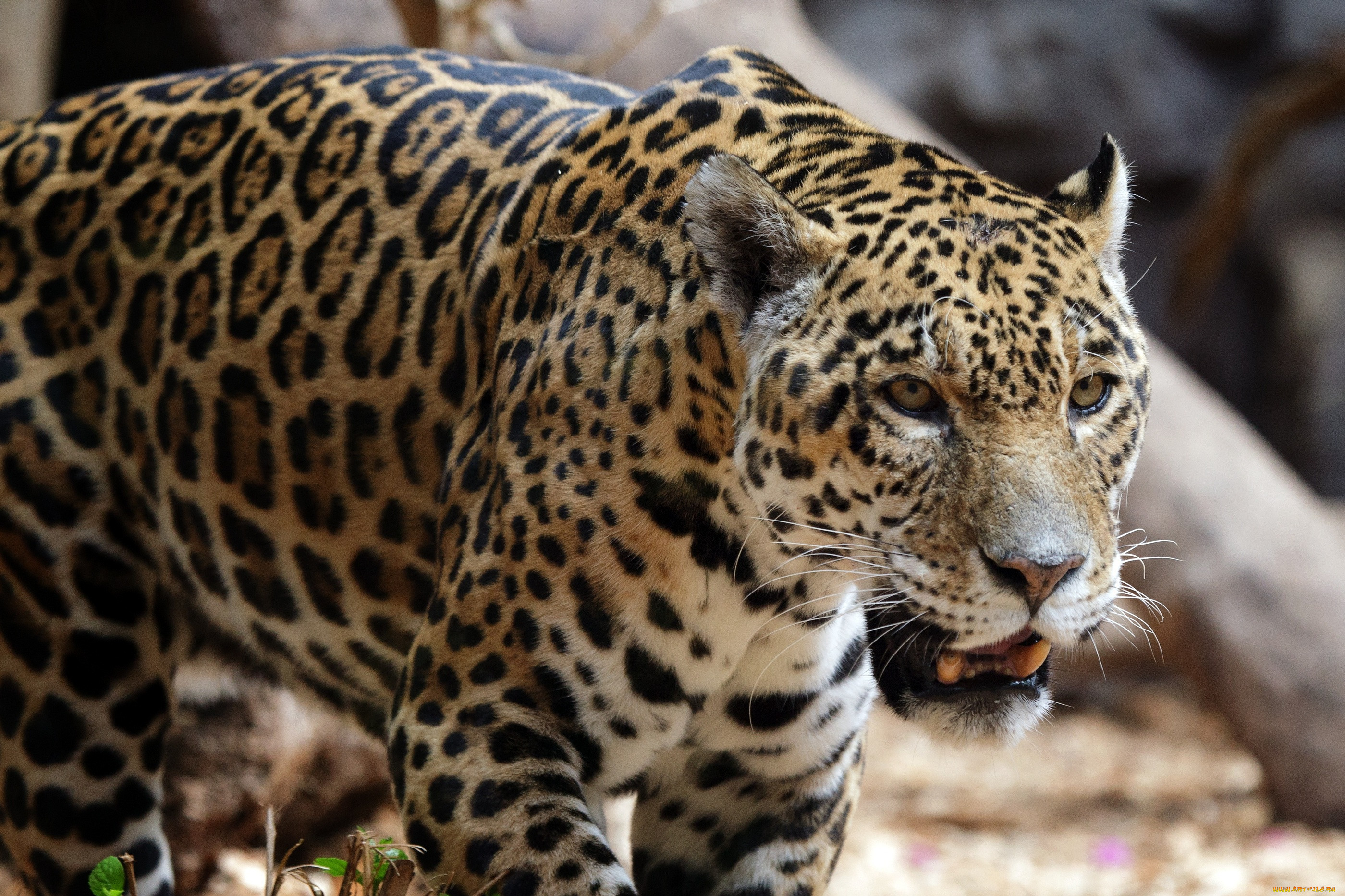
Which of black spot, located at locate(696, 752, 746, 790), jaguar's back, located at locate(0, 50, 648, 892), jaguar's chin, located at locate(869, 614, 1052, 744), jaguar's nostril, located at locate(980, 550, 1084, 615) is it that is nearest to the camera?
jaguar's nostril, located at locate(980, 550, 1084, 615)

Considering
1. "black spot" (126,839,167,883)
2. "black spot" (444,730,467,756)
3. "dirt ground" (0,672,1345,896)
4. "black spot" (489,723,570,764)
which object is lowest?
"dirt ground" (0,672,1345,896)

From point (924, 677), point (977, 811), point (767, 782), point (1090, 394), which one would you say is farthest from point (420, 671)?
point (977, 811)

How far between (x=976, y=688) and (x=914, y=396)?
2.25 feet

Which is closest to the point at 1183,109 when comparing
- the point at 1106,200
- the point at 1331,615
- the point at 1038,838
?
the point at 1331,615

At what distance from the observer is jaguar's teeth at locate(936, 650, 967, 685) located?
3158mm

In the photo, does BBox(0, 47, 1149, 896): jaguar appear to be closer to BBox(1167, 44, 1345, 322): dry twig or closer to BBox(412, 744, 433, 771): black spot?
BBox(412, 744, 433, 771): black spot

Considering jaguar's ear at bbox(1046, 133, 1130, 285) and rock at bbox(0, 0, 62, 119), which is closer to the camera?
jaguar's ear at bbox(1046, 133, 1130, 285)

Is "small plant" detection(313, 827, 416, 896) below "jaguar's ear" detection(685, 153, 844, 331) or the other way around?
below

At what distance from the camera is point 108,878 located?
3068 millimetres

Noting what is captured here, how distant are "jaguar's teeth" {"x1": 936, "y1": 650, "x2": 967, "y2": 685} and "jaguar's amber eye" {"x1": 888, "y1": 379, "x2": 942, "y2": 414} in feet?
1.84

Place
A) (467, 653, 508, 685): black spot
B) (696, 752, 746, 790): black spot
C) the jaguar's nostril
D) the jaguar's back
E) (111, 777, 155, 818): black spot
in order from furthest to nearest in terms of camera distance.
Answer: (111, 777, 155, 818): black spot → the jaguar's back → (696, 752, 746, 790): black spot → (467, 653, 508, 685): black spot → the jaguar's nostril

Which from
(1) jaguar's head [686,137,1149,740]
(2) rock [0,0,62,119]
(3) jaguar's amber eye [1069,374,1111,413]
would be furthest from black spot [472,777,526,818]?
(2) rock [0,0,62,119]

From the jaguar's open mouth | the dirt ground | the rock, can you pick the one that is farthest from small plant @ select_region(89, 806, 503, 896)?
the rock

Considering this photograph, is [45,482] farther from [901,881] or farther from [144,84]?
[901,881]
